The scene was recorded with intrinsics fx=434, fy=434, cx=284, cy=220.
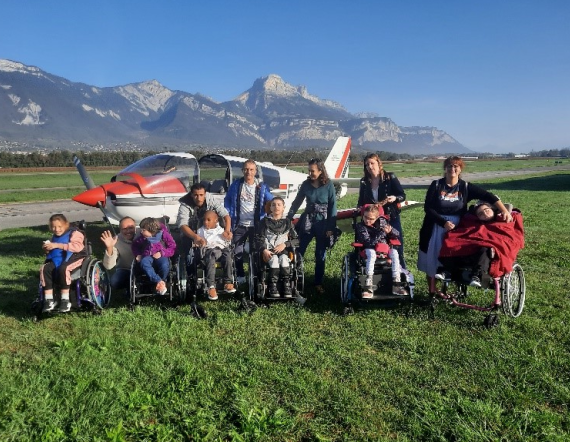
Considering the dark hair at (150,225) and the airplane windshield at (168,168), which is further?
the airplane windshield at (168,168)

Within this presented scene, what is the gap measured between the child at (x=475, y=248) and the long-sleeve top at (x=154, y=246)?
10.3 ft

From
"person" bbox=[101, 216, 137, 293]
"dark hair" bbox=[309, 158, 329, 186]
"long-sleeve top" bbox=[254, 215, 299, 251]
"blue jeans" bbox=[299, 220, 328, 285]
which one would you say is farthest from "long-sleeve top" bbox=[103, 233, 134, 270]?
"dark hair" bbox=[309, 158, 329, 186]

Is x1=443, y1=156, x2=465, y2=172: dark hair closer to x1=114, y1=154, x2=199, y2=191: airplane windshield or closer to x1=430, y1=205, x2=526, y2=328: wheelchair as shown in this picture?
x1=430, y1=205, x2=526, y2=328: wheelchair

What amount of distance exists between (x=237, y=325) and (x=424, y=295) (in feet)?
8.59

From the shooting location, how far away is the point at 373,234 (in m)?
5.23

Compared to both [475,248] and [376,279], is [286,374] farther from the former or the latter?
[475,248]

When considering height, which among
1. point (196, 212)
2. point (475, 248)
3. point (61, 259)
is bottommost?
point (61, 259)

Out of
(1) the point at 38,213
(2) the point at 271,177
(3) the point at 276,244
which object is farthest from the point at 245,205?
(1) the point at 38,213

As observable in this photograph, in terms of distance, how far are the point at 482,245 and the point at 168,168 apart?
604 cm

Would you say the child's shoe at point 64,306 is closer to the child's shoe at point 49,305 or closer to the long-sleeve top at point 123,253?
the child's shoe at point 49,305

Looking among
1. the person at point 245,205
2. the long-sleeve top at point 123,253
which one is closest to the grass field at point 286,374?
the long-sleeve top at point 123,253

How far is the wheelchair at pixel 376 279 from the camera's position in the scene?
16.3ft

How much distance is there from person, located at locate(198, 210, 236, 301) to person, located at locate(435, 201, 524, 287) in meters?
2.40

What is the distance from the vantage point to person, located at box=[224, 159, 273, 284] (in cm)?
589
